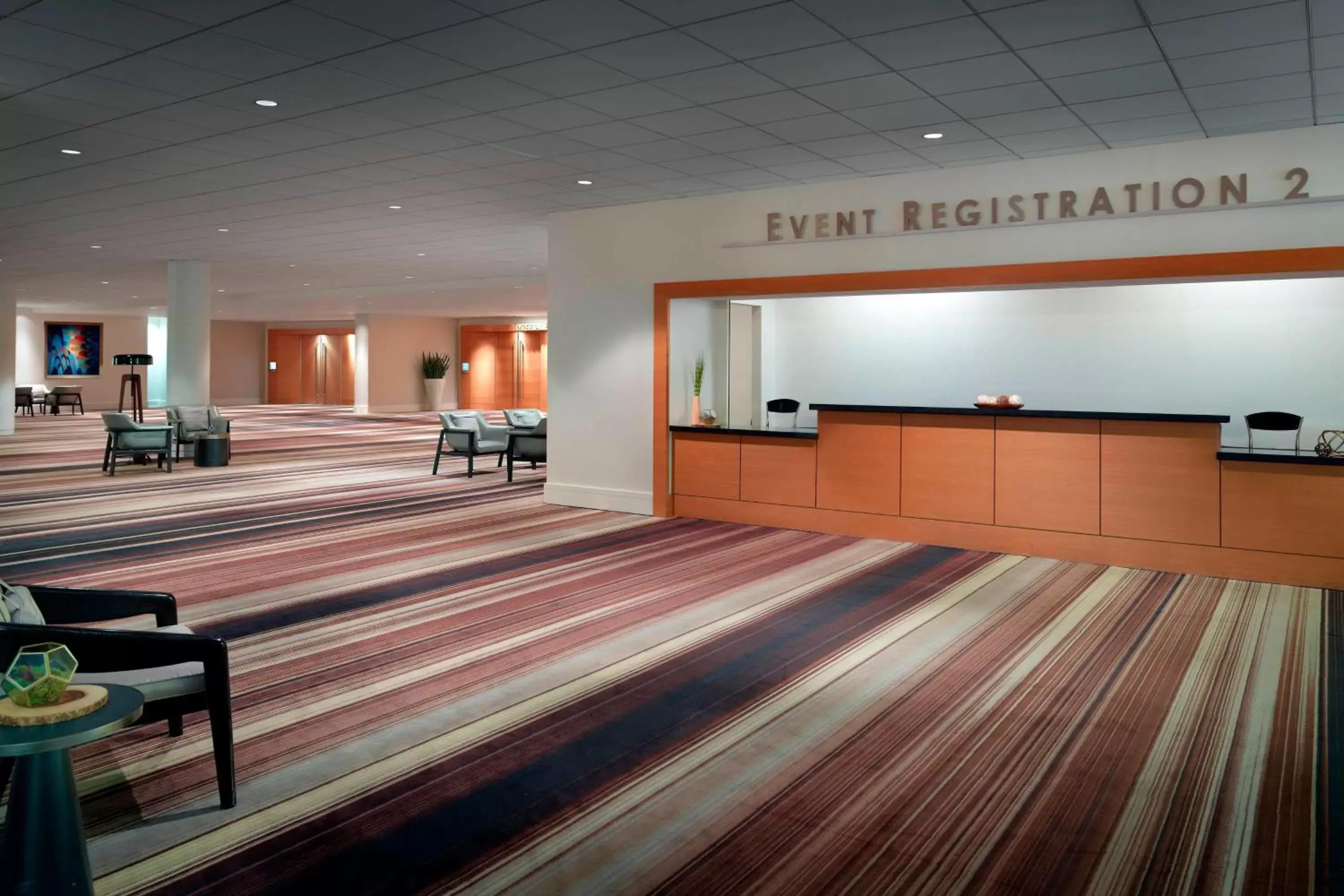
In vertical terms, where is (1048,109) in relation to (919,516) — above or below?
above

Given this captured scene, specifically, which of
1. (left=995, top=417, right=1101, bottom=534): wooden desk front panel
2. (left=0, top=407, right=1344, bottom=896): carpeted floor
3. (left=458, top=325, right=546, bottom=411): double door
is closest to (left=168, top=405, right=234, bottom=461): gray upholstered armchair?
(left=0, top=407, right=1344, bottom=896): carpeted floor

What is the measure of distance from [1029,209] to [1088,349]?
2.36 meters

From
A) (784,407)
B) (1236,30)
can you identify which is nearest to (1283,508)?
(1236,30)

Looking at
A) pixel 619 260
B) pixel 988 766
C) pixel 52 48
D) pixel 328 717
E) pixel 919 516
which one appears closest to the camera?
pixel 988 766

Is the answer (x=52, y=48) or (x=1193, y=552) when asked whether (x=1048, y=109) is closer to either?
(x=1193, y=552)

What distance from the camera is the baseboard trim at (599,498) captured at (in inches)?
371

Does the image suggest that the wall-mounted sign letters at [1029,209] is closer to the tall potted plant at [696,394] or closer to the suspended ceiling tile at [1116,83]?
the suspended ceiling tile at [1116,83]

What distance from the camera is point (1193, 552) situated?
6.81 meters

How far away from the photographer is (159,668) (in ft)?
10.4

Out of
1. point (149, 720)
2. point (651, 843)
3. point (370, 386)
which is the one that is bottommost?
point (651, 843)

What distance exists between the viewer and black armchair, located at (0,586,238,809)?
2.94m

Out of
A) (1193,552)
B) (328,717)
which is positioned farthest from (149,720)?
(1193,552)

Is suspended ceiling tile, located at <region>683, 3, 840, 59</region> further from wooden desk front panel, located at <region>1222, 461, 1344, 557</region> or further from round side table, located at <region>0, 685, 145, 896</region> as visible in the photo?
wooden desk front panel, located at <region>1222, 461, 1344, 557</region>

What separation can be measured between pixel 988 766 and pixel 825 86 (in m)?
3.81
